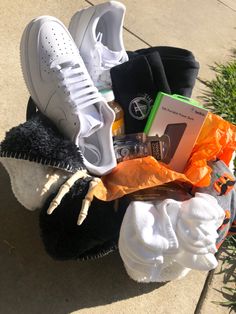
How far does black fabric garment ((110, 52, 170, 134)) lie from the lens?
1.75 meters

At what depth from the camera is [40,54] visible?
5.34ft

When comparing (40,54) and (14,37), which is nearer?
(40,54)

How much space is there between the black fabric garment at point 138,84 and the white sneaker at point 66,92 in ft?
0.47

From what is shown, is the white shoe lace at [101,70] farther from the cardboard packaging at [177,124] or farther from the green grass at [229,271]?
the green grass at [229,271]

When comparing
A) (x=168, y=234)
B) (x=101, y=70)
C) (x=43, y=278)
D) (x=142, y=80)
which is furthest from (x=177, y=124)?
(x=43, y=278)

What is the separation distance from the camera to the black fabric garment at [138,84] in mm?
1746

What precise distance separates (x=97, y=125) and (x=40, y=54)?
0.32 metres

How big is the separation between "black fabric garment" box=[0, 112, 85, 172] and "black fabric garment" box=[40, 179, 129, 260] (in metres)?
0.09

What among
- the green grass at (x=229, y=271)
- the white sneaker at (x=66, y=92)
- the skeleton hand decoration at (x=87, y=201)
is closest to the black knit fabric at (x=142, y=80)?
the white sneaker at (x=66, y=92)

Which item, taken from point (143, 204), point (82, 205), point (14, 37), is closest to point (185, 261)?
point (143, 204)

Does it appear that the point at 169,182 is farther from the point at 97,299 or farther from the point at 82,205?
the point at 97,299

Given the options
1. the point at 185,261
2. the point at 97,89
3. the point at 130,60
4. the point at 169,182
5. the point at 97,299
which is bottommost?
the point at 97,299

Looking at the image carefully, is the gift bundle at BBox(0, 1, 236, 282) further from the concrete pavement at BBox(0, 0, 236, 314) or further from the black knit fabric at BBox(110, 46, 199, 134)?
the concrete pavement at BBox(0, 0, 236, 314)

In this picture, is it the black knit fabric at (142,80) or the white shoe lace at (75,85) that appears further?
the black knit fabric at (142,80)
